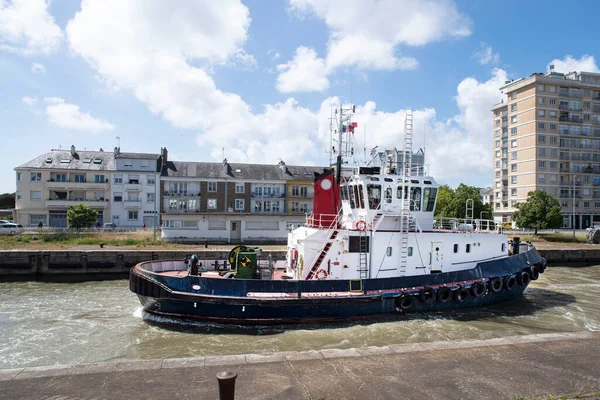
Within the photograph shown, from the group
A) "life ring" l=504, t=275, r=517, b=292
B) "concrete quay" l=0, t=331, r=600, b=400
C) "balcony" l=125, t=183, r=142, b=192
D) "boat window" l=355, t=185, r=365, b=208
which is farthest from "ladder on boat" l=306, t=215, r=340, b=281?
"balcony" l=125, t=183, r=142, b=192

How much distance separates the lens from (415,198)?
13.0 metres

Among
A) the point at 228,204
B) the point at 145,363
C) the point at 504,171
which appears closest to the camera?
the point at 145,363

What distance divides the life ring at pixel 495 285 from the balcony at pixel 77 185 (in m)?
35.2

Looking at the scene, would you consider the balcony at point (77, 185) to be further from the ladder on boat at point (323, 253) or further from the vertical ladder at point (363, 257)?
the vertical ladder at point (363, 257)

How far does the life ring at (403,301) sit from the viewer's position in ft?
38.2

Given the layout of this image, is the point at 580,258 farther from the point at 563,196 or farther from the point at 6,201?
the point at 6,201

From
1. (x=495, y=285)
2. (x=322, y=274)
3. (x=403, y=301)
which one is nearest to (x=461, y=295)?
(x=495, y=285)

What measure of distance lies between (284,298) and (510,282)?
8378 millimetres

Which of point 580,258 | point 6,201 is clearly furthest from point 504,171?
point 6,201

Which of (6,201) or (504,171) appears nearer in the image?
(504,171)

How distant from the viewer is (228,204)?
34.6 m

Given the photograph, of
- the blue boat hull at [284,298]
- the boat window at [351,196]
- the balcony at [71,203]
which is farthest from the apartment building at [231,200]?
the blue boat hull at [284,298]

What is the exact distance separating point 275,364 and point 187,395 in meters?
1.40

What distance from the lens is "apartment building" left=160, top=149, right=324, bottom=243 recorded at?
3234 centimetres
